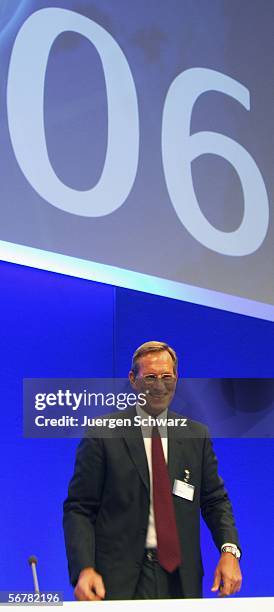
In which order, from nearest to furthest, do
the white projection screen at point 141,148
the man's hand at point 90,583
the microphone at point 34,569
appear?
the man's hand at point 90,583
the microphone at point 34,569
the white projection screen at point 141,148

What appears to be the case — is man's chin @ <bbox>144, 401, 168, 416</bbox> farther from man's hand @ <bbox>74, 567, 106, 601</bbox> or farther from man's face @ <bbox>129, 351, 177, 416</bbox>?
man's hand @ <bbox>74, 567, 106, 601</bbox>

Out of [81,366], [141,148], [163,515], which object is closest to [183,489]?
[163,515]

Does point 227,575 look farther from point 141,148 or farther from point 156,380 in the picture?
point 141,148

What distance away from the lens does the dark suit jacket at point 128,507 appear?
11.1 feet

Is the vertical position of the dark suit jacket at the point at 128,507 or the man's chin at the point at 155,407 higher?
the man's chin at the point at 155,407

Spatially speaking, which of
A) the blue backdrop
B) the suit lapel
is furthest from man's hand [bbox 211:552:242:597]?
the suit lapel

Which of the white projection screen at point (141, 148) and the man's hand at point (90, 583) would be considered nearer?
the man's hand at point (90, 583)

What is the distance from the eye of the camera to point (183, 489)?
347 cm

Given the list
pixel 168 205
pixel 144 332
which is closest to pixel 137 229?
pixel 168 205

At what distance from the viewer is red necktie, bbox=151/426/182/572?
11.1ft

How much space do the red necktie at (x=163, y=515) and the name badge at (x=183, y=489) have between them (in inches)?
1.1

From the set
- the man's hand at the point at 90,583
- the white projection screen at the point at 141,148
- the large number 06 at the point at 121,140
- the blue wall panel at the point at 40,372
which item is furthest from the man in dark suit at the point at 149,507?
the large number 06 at the point at 121,140

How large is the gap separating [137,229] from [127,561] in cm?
119

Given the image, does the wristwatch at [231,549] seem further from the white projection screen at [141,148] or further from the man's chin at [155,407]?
the white projection screen at [141,148]
